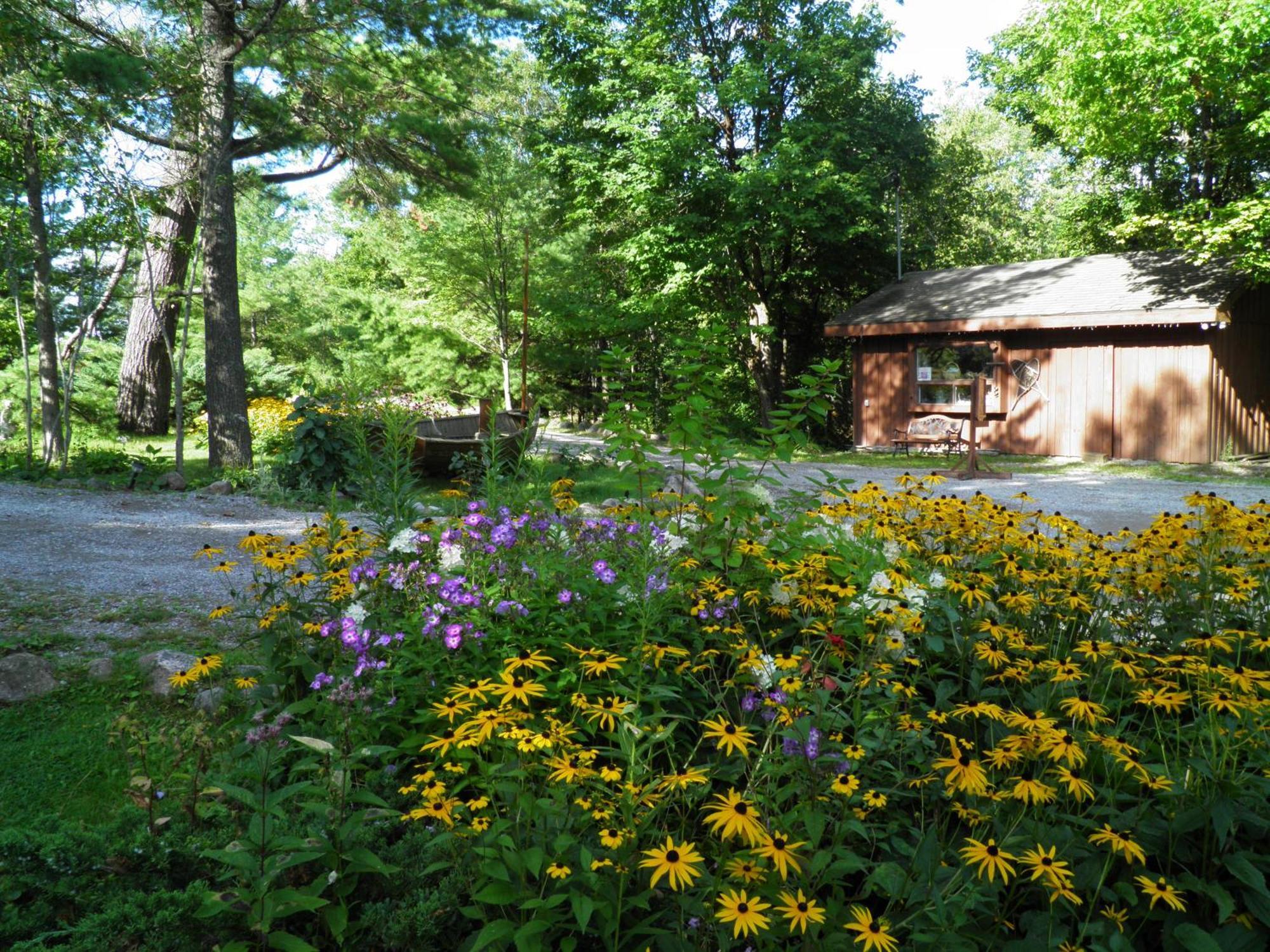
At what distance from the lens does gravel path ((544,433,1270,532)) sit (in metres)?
7.86

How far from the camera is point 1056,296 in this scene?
15.2m

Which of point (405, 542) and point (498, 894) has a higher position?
point (405, 542)

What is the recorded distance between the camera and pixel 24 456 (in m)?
9.76

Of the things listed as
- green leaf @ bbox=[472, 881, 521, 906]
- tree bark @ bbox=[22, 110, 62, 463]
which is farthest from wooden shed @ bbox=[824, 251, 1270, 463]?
green leaf @ bbox=[472, 881, 521, 906]

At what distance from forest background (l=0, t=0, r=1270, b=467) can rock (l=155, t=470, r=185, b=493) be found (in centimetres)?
113

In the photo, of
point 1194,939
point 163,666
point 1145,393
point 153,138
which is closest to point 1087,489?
point 1145,393

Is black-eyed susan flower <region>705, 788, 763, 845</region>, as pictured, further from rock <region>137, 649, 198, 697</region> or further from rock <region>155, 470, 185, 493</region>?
rock <region>155, 470, 185, 493</region>

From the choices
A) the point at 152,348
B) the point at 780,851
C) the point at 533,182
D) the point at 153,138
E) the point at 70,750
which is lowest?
the point at 70,750

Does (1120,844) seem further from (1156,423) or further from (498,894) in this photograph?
(1156,423)

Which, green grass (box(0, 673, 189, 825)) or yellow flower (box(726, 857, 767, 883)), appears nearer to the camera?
yellow flower (box(726, 857, 767, 883))

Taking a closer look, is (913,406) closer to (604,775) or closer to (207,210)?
(207,210)

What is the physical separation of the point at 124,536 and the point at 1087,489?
9401mm

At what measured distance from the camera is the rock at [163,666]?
3.15 m

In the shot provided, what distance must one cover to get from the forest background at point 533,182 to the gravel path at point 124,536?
1443mm
